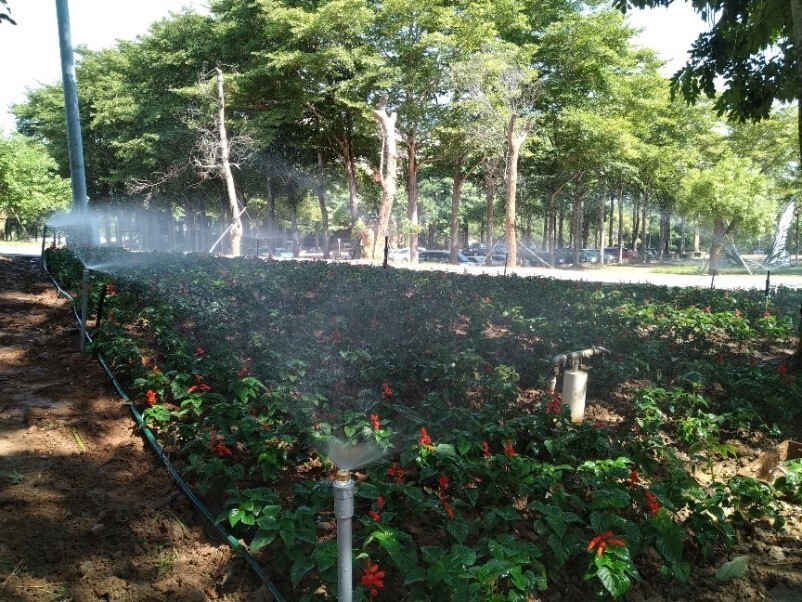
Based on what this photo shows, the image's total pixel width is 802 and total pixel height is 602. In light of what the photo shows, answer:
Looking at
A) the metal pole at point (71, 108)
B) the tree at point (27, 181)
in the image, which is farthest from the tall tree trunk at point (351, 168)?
the tree at point (27, 181)

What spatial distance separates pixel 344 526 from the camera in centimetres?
151

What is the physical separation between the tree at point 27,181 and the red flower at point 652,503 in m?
37.9

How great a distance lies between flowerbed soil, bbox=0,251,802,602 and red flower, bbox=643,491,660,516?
11.8 inches

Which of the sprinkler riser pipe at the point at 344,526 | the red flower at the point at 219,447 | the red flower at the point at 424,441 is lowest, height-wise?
the red flower at the point at 219,447

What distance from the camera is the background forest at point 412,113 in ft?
66.4

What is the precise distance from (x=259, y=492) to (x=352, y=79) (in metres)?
20.5

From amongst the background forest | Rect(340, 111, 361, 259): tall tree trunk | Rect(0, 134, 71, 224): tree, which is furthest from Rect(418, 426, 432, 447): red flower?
Rect(0, 134, 71, 224): tree

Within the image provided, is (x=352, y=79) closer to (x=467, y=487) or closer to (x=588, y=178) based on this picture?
(x=588, y=178)

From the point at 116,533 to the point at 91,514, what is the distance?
8.5 inches

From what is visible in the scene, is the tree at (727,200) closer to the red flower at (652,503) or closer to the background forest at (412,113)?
the background forest at (412,113)

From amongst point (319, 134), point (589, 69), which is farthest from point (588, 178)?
point (319, 134)

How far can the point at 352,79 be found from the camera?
20719 millimetres

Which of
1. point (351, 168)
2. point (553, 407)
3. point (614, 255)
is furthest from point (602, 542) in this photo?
point (614, 255)

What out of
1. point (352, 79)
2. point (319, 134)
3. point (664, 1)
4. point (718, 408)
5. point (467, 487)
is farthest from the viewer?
point (319, 134)
